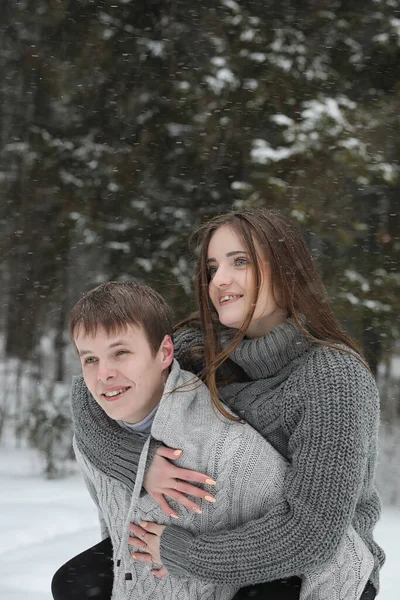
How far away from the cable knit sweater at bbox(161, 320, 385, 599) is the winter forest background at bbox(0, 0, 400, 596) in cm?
281

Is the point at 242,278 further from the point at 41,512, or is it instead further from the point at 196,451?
the point at 41,512

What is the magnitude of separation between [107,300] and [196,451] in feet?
1.29

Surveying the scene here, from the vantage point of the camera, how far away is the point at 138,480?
1568 mm

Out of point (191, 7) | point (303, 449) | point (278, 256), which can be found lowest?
point (303, 449)

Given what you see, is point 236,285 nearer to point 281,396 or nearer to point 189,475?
point 281,396

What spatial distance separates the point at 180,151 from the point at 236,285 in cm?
329

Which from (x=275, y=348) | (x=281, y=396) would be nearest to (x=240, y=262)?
(x=275, y=348)

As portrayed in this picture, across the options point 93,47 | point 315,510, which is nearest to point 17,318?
point 93,47

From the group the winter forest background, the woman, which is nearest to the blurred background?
the winter forest background

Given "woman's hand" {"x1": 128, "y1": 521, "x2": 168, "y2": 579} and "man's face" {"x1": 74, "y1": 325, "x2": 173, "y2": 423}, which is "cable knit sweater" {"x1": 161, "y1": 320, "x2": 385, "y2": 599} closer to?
"woman's hand" {"x1": 128, "y1": 521, "x2": 168, "y2": 579}

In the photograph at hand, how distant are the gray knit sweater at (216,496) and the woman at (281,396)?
1.5 inches

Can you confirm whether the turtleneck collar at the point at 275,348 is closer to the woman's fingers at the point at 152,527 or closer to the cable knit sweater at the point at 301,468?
the cable knit sweater at the point at 301,468

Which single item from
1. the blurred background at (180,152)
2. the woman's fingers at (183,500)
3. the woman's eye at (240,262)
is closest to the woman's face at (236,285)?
the woman's eye at (240,262)

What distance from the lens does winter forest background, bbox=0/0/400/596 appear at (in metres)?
4.50
